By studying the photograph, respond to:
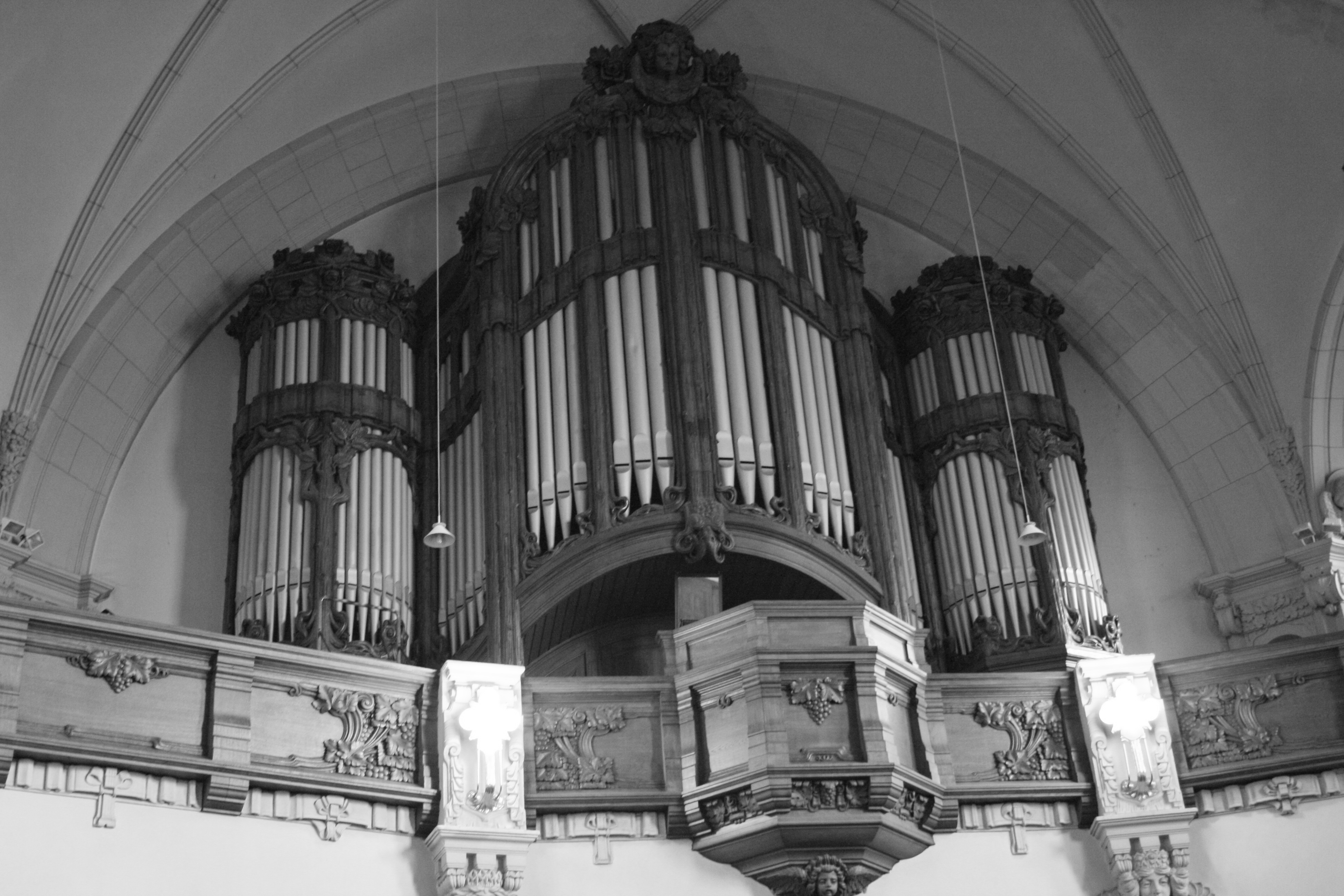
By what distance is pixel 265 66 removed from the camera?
13.8m

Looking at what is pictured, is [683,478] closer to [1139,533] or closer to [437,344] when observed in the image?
[437,344]

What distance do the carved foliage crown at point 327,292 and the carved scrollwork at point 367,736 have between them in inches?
171

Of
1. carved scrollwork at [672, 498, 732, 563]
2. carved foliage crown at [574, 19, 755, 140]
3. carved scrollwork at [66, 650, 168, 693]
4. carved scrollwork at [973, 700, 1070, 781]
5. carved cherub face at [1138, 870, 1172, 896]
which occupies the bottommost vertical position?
carved cherub face at [1138, 870, 1172, 896]

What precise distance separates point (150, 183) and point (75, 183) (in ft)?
2.14

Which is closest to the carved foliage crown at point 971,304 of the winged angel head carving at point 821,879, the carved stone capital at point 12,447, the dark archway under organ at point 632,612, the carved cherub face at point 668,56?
the carved cherub face at point 668,56

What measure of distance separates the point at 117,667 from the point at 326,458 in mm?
3546

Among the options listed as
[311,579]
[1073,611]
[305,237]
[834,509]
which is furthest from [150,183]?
[1073,611]

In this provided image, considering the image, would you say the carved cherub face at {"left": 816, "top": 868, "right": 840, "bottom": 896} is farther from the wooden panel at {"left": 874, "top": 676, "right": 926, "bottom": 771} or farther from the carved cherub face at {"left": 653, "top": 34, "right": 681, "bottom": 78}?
the carved cherub face at {"left": 653, "top": 34, "right": 681, "bottom": 78}

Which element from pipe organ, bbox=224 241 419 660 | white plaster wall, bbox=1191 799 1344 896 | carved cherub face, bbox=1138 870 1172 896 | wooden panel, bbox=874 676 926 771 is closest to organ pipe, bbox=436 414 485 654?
pipe organ, bbox=224 241 419 660

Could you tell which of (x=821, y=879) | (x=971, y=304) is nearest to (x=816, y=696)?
(x=821, y=879)

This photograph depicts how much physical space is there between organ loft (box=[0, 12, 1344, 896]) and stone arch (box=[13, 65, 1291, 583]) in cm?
47

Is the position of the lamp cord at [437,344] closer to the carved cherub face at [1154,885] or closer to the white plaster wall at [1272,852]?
the carved cherub face at [1154,885]

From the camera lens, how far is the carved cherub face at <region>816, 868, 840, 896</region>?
34.1 ft

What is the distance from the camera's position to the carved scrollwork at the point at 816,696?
35.1 ft
